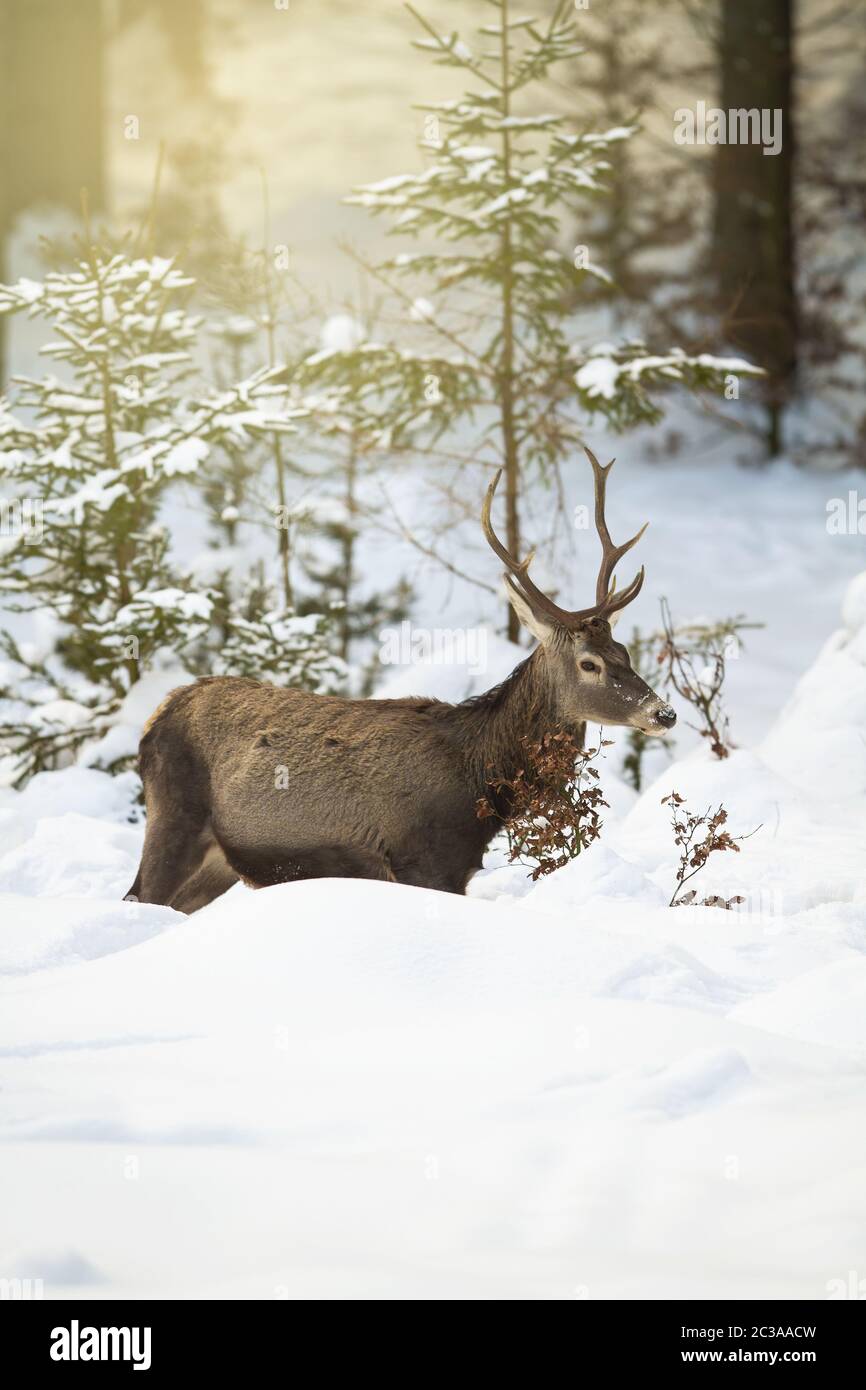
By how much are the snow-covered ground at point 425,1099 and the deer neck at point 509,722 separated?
0.87 meters

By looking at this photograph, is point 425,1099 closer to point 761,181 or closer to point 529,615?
point 529,615

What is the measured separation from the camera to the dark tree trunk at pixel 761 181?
802 inches

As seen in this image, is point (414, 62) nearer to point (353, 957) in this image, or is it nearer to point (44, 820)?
point (44, 820)

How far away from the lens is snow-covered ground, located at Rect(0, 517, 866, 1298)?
135 inches

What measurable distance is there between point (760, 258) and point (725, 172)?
4.08 feet

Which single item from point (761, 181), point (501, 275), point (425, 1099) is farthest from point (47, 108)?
point (425, 1099)

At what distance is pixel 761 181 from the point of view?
20.5 m

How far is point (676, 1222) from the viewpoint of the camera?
3594 mm

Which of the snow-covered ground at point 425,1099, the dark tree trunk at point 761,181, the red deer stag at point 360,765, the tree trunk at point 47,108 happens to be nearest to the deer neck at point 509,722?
the red deer stag at point 360,765

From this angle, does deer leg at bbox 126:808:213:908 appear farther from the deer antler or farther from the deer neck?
the deer antler

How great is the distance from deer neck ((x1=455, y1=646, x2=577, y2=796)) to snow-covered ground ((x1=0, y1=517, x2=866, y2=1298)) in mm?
872

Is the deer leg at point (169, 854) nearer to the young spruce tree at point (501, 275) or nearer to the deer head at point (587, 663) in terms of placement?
the deer head at point (587, 663)

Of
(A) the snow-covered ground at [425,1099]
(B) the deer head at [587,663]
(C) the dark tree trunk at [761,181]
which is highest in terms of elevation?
(C) the dark tree trunk at [761,181]
